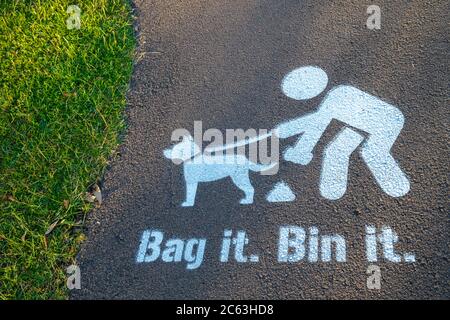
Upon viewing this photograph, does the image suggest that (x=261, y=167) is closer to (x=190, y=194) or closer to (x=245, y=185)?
(x=245, y=185)

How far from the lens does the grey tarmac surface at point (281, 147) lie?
10.0 ft

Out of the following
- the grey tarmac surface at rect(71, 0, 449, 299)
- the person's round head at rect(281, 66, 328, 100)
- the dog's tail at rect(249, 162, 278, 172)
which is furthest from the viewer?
the person's round head at rect(281, 66, 328, 100)

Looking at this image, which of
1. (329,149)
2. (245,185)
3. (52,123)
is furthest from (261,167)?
(52,123)

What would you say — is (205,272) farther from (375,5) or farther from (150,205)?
(375,5)

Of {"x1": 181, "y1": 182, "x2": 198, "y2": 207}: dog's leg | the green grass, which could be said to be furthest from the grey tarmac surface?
the green grass

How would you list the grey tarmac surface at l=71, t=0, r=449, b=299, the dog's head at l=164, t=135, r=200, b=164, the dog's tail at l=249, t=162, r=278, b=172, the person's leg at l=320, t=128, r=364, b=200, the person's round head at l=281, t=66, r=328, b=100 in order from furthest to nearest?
the person's round head at l=281, t=66, r=328, b=100, the dog's head at l=164, t=135, r=200, b=164, the dog's tail at l=249, t=162, r=278, b=172, the person's leg at l=320, t=128, r=364, b=200, the grey tarmac surface at l=71, t=0, r=449, b=299

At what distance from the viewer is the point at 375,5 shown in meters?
4.41

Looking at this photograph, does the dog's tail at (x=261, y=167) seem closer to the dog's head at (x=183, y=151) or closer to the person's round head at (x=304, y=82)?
the dog's head at (x=183, y=151)

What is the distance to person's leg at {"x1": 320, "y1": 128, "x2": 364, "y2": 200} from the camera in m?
3.35

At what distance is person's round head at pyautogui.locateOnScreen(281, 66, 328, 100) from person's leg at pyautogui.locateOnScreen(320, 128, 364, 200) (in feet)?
1.38

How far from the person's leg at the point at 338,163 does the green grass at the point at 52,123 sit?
1489mm

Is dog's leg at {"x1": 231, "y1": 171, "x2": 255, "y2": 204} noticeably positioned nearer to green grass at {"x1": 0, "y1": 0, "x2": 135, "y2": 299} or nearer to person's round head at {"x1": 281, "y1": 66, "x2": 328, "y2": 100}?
person's round head at {"x1": 281, "y1": 66, "x2": 328, "y2": 100}

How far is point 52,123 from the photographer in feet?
13.1

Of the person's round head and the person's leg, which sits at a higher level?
the person's round head
